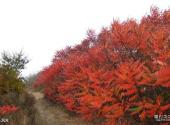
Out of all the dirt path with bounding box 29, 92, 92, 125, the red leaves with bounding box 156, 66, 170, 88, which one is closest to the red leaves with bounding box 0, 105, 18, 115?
the dirt path with bounding box 29, 92, 92, 125

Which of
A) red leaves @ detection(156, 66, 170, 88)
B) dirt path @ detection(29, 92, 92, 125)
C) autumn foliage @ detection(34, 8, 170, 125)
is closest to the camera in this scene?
red leaves @ detection(156, 66, 170, 88)

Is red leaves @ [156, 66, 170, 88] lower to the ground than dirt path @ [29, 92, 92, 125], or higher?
higher

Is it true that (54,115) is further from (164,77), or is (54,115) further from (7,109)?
(164,77)

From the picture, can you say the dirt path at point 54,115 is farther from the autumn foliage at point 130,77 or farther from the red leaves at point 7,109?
the autumn foliage at point 130,77

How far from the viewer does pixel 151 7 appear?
27.2m

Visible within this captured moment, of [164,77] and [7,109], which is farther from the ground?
[164,77]

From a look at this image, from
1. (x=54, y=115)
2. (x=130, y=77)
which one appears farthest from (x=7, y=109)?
(x=54, y=115)

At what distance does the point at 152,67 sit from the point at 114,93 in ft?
6.58

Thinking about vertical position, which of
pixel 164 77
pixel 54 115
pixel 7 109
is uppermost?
pixel 164 77

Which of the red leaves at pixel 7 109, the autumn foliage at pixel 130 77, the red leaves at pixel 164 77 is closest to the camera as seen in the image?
the red leaves at pixel 164 77

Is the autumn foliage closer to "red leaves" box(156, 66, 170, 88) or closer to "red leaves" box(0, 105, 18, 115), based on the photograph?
"red leaves" box(156, 66, 170, 88)

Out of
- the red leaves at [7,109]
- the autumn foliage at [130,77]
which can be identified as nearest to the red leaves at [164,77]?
the autumn foliage at [130,77]

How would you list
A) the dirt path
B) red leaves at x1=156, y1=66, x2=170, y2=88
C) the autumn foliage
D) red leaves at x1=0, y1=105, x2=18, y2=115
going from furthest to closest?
the dirt path, red leaves at x1=0, y1=105, x2=18, y2=115, the autumn foliage, red leaves at x1=156, y1=66, x2=170, y2=88

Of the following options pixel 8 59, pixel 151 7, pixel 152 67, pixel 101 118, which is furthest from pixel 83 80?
pixel 8 59
